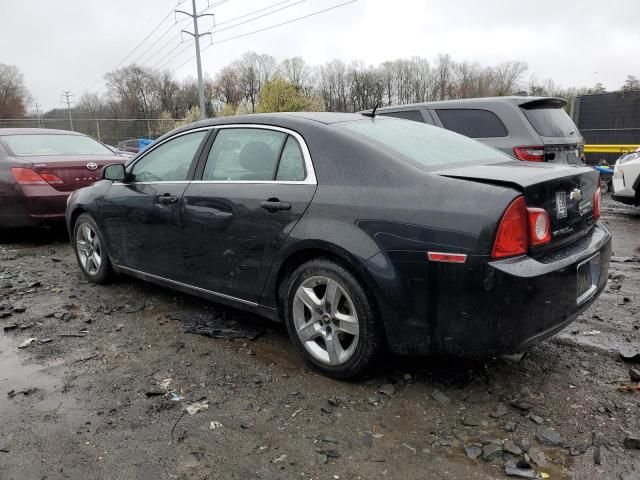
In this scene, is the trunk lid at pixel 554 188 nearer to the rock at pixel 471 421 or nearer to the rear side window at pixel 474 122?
the rock at pixel 471 421

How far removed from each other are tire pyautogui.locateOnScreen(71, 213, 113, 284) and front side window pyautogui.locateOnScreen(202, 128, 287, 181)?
1751mm

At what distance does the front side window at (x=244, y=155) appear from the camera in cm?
344

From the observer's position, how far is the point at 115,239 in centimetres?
469

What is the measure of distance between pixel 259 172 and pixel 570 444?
234cm

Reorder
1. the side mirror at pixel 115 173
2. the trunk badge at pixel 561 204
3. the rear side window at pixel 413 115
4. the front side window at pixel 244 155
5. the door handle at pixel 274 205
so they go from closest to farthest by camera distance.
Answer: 1. the trunk badge at pixel 561 204
2. the door handle at pixel 274 205
3. the front side window at pixel 244 155
4. the side mirror at pixel 115 173
5. the rear side window at pixel 413 115

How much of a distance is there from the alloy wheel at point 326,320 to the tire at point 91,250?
2.55m

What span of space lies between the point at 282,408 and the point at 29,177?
5.34 m

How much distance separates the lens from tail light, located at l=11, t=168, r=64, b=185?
656cm

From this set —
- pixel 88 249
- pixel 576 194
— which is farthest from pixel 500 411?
pixel 88 249

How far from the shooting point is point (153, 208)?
415 cm

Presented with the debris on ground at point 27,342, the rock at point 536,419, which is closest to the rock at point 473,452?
the rock at point 536,419

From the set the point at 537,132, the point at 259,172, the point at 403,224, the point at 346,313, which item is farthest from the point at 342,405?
the point at 537,132

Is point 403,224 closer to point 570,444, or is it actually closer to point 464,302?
point 464,302

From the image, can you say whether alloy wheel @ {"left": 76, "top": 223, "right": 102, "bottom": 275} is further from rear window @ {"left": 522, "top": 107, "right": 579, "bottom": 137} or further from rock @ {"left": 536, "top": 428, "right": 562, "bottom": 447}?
rear window @ {"left": 522, "top": 107, "right": 579, "bottom": 137}
